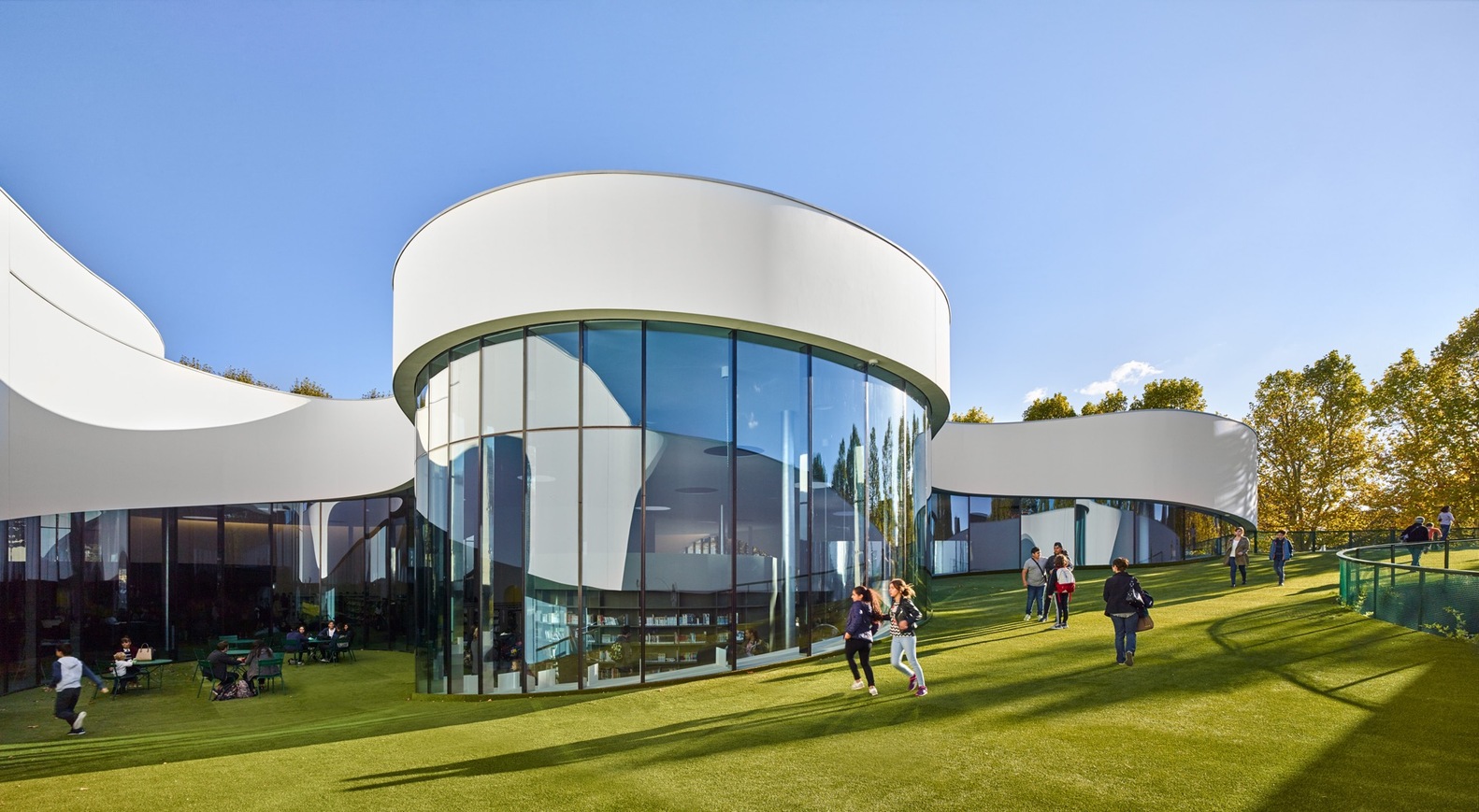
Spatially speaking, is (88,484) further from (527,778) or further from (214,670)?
(527,778)

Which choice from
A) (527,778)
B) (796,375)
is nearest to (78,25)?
(796,375)

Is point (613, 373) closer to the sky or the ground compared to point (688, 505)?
closer to the sky

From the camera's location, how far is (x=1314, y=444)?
4609cm

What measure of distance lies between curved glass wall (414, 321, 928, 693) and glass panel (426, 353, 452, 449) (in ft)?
1.02

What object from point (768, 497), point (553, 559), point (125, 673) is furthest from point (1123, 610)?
point (125, 673)

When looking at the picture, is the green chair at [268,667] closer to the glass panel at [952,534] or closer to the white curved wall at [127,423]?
the white curved wall at [127,423]

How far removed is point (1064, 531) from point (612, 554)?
23.2 metres

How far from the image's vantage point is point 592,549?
12.2 metres

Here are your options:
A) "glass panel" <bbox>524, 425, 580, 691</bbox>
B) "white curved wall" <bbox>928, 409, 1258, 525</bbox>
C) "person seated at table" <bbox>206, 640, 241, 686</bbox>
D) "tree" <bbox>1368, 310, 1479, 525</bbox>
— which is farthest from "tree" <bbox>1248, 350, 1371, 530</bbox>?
"person seated at table" <bbox>206, 640, 241, 686</bbox>

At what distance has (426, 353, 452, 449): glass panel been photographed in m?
14.2

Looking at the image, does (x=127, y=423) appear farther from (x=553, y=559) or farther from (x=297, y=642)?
(x=553, y=559)

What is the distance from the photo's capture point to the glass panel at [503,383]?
12859 mm

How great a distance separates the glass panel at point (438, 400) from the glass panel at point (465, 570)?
2.50ft

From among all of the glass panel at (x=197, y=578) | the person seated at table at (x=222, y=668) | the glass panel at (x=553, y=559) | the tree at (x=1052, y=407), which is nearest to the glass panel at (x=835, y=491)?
the glass panel at (x=553, y=559)
